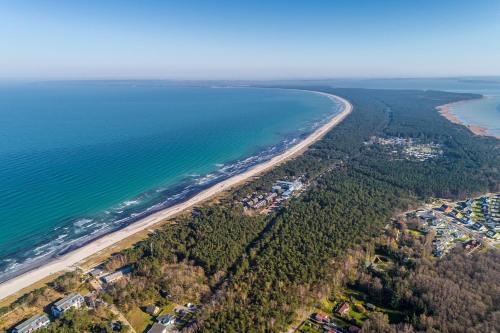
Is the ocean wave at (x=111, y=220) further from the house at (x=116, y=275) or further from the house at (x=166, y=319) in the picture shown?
the house at (x=166, y=319)

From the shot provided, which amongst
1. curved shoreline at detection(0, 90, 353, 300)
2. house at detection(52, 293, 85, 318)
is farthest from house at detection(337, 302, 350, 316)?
curved shoreline at detection(0, 90, 353, 300)

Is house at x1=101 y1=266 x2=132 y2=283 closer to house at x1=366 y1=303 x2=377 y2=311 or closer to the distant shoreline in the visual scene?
house at x1=366 y1=303 x2=377 y2=311

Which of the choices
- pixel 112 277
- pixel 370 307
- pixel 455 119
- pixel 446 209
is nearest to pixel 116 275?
pixel 112 277

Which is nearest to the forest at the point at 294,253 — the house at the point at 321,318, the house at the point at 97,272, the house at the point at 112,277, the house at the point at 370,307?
the house at the point at 97,272

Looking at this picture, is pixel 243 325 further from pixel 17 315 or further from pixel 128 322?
pixel 17 315

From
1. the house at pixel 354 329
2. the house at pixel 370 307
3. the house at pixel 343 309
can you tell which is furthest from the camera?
the house at pixel 370 307

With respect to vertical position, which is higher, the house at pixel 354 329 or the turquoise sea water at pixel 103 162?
the turquoise sea water at pixel 103 162
